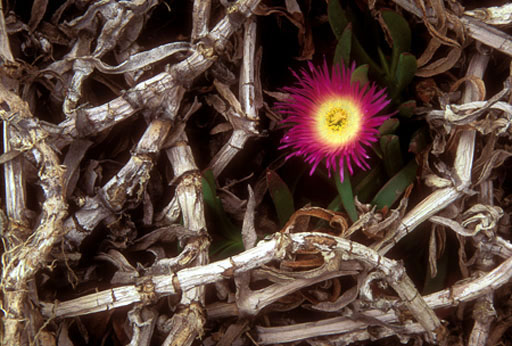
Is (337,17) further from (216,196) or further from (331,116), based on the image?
(216,196)

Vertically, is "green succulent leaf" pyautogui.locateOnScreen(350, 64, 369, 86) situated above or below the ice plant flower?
above

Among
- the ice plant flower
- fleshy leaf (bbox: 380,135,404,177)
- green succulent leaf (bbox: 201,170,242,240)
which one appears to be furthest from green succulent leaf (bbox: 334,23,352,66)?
green succulent leaf (bbox: 201,170,242,240)

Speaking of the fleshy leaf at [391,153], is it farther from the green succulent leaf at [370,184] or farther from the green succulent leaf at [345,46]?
the green succulent leaf at [345,46]

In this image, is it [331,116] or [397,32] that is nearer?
[397,32]

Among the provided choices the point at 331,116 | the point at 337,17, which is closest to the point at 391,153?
the point at 331,116

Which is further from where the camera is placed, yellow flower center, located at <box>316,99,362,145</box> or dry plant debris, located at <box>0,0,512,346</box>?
yellow flower center, located at <box>316,99,362,145</box>

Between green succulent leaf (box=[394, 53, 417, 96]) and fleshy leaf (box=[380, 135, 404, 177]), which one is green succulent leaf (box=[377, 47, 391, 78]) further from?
fleshy leaf (box=[380, 135, 404, 177])

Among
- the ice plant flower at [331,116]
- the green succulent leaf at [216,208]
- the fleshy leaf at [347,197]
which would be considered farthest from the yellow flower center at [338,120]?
the green succulent leaf at [216,208]
